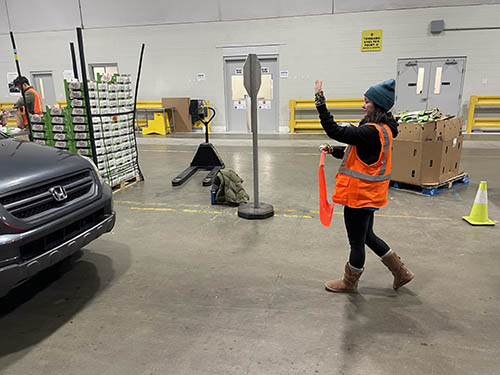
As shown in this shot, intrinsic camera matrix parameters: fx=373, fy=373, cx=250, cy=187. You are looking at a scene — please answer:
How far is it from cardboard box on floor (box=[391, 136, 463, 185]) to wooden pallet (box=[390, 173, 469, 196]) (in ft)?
0.23

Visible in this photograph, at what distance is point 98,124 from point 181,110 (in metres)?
8.51

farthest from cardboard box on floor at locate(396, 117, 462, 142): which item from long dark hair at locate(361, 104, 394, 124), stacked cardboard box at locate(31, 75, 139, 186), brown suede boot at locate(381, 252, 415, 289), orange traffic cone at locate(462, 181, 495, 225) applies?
stacked cardboard box at locate(31, 75, 139, 186)

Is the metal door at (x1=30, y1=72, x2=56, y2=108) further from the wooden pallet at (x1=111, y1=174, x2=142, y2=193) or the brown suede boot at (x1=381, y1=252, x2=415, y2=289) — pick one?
the brown suede boot at (x1=381, y1=252, x2=415, y2=289)

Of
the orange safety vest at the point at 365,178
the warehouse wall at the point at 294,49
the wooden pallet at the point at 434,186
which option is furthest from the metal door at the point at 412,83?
the orange safety vest at the point at 365,178

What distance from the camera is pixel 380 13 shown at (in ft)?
39.9

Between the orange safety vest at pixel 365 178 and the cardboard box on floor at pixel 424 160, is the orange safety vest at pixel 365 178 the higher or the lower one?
the higher one

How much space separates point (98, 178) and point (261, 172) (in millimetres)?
4571

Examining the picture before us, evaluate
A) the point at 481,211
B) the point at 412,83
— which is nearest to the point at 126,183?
the point at 481,211

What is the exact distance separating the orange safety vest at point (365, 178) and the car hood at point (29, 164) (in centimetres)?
223

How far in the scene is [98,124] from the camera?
577 centimetres

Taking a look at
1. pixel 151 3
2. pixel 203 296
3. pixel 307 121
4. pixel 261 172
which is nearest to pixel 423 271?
pixel 203 296

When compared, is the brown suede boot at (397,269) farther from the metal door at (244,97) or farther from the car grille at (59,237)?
the metal door at (244,97)

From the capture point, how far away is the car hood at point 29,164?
2621 mm

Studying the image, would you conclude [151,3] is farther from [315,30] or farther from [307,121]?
[307,121]
